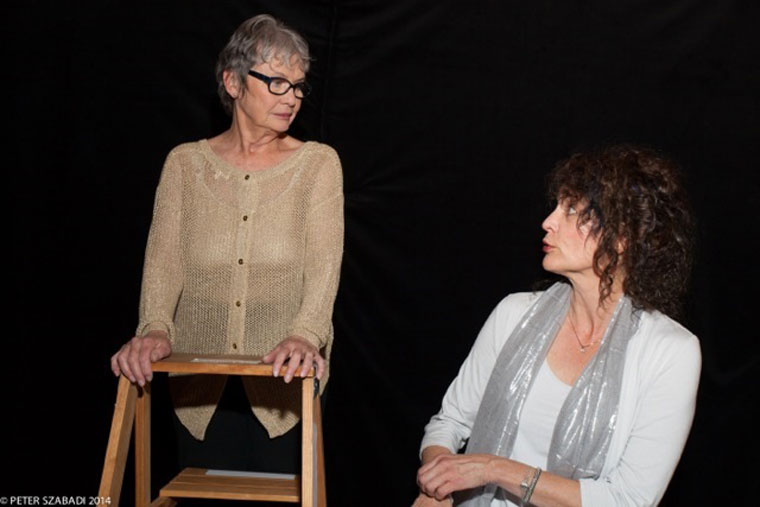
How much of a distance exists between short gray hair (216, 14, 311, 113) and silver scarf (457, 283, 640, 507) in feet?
2.87

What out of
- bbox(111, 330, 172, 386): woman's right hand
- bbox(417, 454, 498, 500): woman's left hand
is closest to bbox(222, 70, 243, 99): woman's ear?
bbox(111, 330, 172, 386): woman's right hand

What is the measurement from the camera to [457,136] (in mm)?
3039

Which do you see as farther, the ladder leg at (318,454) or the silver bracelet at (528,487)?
the ladder leg at (318,454)

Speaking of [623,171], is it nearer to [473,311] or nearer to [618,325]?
[618,325]

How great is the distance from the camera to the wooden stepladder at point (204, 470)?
185cm

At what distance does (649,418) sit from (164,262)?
1.20 meters

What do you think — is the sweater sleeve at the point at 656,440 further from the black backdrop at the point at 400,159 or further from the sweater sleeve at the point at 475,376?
the black backdrop at the point at 400,159

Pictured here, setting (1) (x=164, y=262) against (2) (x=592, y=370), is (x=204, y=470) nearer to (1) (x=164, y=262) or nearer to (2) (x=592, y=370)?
(1) (x=164, y=262)

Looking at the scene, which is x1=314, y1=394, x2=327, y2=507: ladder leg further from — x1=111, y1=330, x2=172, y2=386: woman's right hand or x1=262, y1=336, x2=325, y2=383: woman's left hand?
x1=111, y1=330, x2=172, y2=386: woman's right hand

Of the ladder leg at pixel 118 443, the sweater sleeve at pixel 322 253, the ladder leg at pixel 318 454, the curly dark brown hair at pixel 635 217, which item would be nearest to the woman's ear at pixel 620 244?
the curly dark brown hair at pixel 635 217

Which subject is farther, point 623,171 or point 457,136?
point 457,136

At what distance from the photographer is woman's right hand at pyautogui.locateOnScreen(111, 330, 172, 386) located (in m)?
1.92

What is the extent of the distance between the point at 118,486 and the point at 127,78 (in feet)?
5.26

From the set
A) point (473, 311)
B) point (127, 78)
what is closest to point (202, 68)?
point (127, 78)
